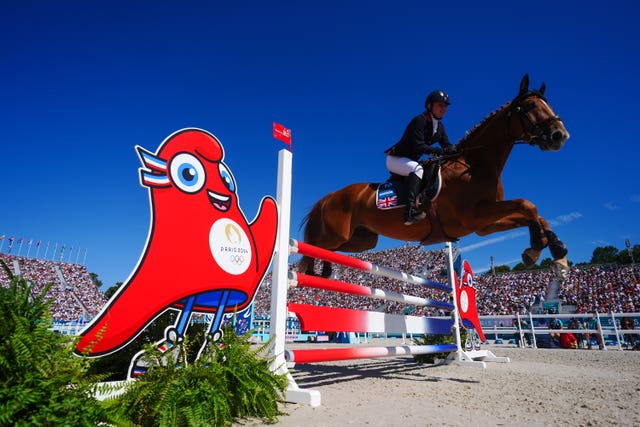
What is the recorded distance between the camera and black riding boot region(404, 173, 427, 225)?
2953 millimetres

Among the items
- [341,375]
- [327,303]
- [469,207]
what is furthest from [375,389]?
[327,303]

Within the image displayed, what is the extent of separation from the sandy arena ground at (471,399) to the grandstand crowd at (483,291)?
12.0 meters

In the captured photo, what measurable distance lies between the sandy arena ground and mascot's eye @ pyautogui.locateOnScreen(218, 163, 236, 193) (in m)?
1.24

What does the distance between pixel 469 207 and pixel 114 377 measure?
2.78 metres

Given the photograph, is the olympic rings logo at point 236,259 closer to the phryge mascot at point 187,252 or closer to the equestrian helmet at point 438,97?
the phryge mascot at point 187,252

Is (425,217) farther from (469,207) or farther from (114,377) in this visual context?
(114,377)

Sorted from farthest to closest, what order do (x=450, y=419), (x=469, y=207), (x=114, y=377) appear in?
(x=469, y=207) → (x=114, y=377) → (x=450, y=419)

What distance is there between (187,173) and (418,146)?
187 cm

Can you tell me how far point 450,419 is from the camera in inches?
69.6

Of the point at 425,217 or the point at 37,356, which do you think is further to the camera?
the point at 425,217

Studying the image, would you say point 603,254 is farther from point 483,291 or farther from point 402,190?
point 402,190

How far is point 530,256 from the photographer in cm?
290

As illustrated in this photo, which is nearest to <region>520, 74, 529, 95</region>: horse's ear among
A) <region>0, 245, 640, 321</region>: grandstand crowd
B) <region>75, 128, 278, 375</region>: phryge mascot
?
<region>75, 128, 278, 375</region>: phryge mascot

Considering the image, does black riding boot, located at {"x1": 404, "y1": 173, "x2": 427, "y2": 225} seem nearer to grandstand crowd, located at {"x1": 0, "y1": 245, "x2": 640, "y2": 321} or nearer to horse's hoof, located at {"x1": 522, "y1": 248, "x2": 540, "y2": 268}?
horse's hoof, located at {"x1": 522, "y1": 248, "x2": 540, "y2": 268}
